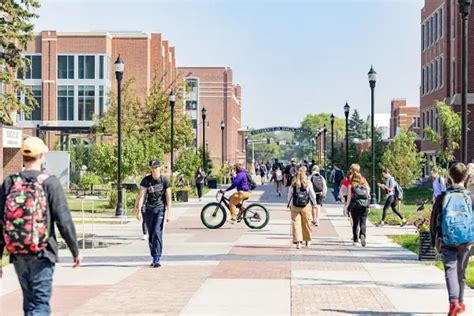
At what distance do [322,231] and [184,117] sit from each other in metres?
35.0

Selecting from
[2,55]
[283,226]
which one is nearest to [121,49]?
[2,55]

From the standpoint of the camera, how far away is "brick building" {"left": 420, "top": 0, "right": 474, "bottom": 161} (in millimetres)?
49250

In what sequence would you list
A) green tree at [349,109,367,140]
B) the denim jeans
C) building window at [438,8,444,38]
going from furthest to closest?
green tree at [349,109,367,140], building window at [438,8,444,38], the denim jeans

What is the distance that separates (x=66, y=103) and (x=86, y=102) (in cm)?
174

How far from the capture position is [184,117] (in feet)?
192

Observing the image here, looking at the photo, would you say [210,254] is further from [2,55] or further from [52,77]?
[52,77]

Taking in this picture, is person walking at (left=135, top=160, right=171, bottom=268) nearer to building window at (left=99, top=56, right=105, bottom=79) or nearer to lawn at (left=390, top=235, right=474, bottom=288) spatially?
lawn at (left=390, top=235, right=474, bottom=288)

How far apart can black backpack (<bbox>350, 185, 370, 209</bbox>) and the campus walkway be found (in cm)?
95

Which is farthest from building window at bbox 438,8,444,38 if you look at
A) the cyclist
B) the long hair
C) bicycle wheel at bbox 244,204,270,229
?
the long hair

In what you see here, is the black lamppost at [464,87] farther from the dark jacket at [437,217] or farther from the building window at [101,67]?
the building window at [101,67]

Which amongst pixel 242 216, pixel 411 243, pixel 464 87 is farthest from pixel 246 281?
pixel 242 216

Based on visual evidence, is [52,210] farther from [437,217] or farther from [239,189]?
[239,189]

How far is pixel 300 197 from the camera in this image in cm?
1903

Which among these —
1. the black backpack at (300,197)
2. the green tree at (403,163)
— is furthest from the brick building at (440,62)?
the black backpack at (300,197)
